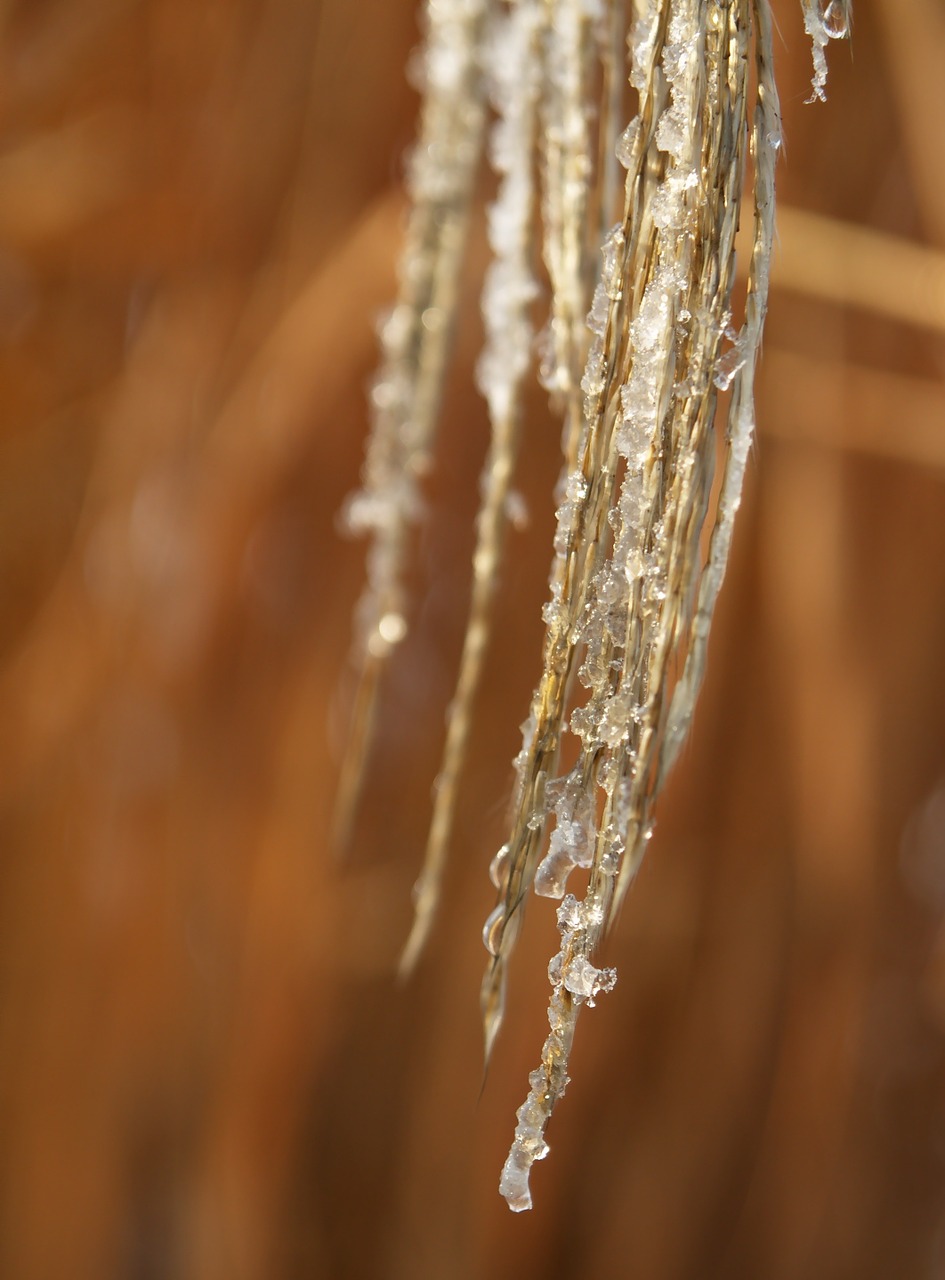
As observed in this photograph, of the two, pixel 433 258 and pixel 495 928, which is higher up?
pixel 433 258

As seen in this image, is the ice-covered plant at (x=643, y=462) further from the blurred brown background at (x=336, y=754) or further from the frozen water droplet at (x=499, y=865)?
the blurred brown background at (x=336, y=754)

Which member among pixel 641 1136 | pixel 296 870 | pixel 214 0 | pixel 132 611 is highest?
pixel 214 0

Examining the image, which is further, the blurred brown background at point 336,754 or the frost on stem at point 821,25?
the blurred brown background at point 336,754

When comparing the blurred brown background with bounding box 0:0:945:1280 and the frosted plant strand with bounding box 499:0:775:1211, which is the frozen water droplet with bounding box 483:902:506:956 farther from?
the blurred brown background with bounding box 0:0:945:1280

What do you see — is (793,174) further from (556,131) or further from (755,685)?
(556,131)

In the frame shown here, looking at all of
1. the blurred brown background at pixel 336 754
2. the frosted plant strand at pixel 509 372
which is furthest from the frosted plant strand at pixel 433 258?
the blurred brown background at pixel 336 754

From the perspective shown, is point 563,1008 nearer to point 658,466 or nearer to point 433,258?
point 658,466

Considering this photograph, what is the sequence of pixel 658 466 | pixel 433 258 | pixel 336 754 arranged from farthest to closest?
pixel 336 754 < pixel 433 258 < pixel 658 466

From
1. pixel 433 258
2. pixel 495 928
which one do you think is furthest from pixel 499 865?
pixel 433 258

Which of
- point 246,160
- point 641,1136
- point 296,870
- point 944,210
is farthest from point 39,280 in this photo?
point 641,1136
